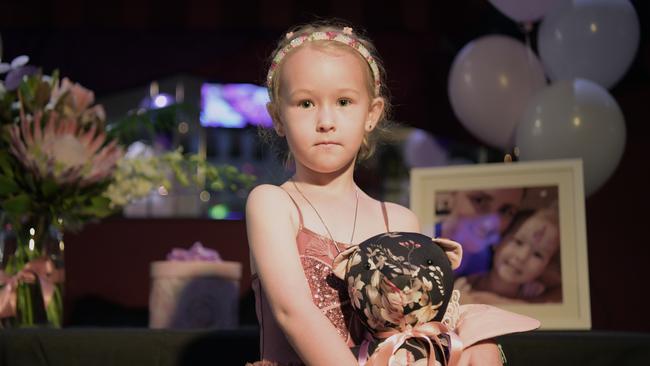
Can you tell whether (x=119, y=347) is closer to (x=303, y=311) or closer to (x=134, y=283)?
(x=303, y=311)

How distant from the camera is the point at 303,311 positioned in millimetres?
1344

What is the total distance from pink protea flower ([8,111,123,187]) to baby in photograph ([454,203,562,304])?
942 millimetres

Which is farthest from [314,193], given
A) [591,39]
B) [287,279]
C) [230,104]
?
[230,104]

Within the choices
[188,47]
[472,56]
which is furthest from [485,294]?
[188,47]

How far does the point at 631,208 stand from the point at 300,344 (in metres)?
3.30

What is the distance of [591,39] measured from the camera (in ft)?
10.9

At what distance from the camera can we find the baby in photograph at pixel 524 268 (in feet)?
7.70

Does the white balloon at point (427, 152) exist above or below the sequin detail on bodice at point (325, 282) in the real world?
above

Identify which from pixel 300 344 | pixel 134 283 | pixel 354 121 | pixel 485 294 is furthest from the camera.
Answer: pixel 134 283

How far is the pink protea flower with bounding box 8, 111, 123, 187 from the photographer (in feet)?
6.80

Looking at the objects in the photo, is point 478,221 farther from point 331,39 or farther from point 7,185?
point 7,185

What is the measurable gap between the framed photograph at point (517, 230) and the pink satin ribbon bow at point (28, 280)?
0.97 meters

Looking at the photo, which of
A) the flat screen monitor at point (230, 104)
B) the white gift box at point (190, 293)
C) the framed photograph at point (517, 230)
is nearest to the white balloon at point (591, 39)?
the framed photograph at point (517, 230)

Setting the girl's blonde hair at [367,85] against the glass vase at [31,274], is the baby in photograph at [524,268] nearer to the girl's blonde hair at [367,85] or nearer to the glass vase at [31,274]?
the girl's blonde hair at [367,85]
